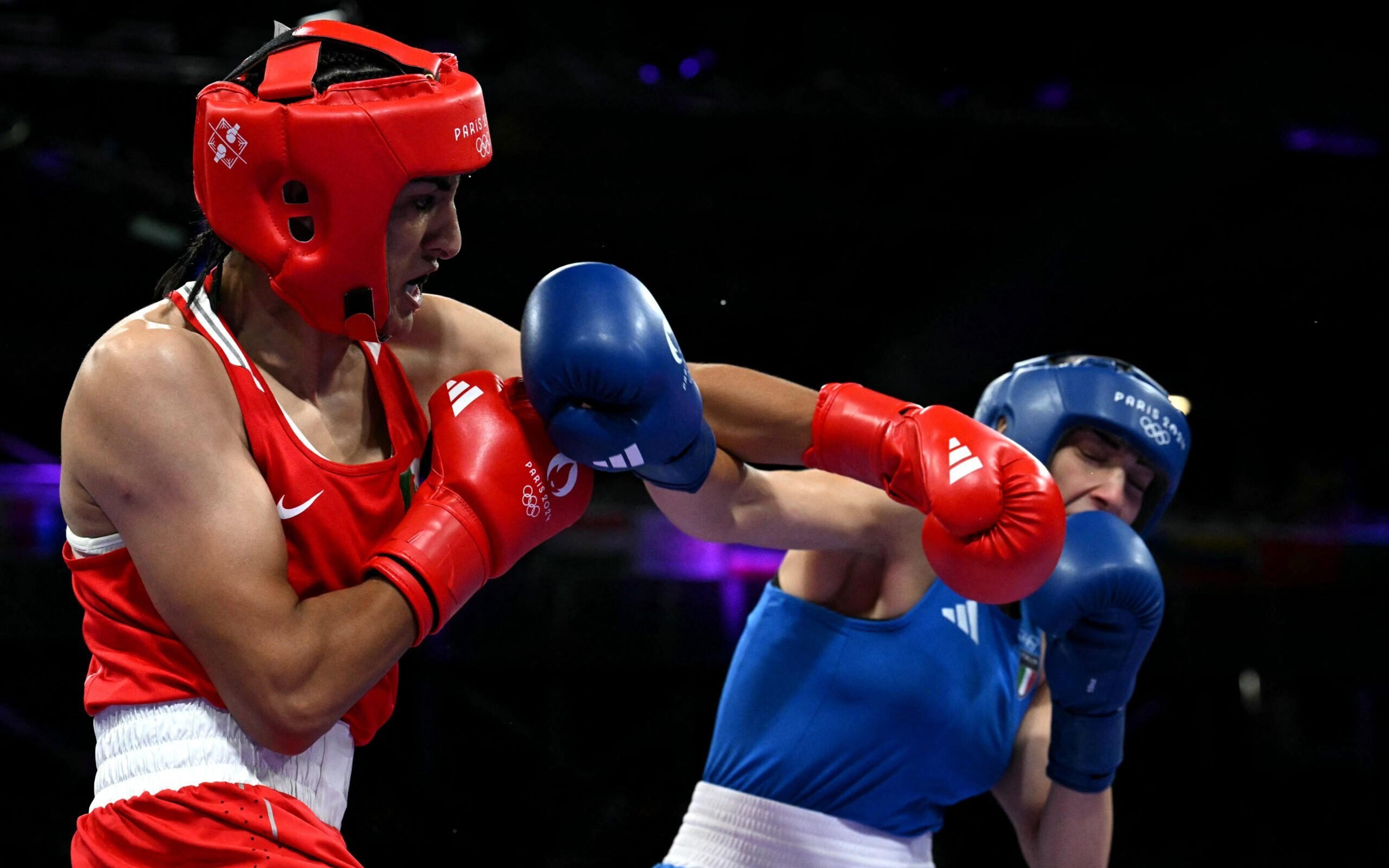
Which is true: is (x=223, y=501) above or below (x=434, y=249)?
below

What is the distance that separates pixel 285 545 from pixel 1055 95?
4561mm

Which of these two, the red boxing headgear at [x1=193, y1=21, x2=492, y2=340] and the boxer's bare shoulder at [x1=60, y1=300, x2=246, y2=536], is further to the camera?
the red boxing headgear at [x1=193, y1=21, x2=492, y2=340]

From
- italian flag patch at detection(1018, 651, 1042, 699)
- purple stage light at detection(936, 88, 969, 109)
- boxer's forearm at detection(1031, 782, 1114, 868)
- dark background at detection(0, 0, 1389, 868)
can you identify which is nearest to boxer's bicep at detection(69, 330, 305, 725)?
italian flag patch at detection(1018, 651, 1042, 699)

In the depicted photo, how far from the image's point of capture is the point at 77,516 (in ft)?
5.31

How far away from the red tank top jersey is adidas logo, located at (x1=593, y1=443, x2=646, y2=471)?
11.7 inches

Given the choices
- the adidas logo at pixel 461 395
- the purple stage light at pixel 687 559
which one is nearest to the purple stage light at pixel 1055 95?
the purple stage light at pixel 687 559

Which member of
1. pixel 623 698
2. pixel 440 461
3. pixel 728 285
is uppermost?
pixel 440 461

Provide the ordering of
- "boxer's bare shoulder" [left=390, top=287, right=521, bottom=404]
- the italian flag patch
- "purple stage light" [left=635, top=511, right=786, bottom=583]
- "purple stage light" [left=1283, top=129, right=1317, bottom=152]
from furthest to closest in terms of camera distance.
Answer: "purple stage light" [left=1283, top=129, right=1317, bottom=152]
"purple stage light" [left=635, top=511, right=786, bottom=583]
the italian flag patch
"boxer's bare shoulder" [left=390, top=287, right=521, bottom=404]

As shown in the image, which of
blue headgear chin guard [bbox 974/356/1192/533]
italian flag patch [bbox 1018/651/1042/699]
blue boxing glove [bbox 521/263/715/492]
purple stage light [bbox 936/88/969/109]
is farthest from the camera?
purple stage light [bbox 936/88/969/109]

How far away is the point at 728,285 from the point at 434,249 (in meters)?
4.39

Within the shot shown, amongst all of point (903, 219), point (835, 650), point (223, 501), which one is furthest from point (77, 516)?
point (903, 219)

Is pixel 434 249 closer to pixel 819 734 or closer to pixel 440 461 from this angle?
pixel 440 461

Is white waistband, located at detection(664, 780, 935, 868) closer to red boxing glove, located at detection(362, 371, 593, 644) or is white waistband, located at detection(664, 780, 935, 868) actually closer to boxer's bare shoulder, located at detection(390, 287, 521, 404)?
red boxing glove, located at detection(362, 371, 593, 644)

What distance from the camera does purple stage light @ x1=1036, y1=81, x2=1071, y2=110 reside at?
17.7 ft
